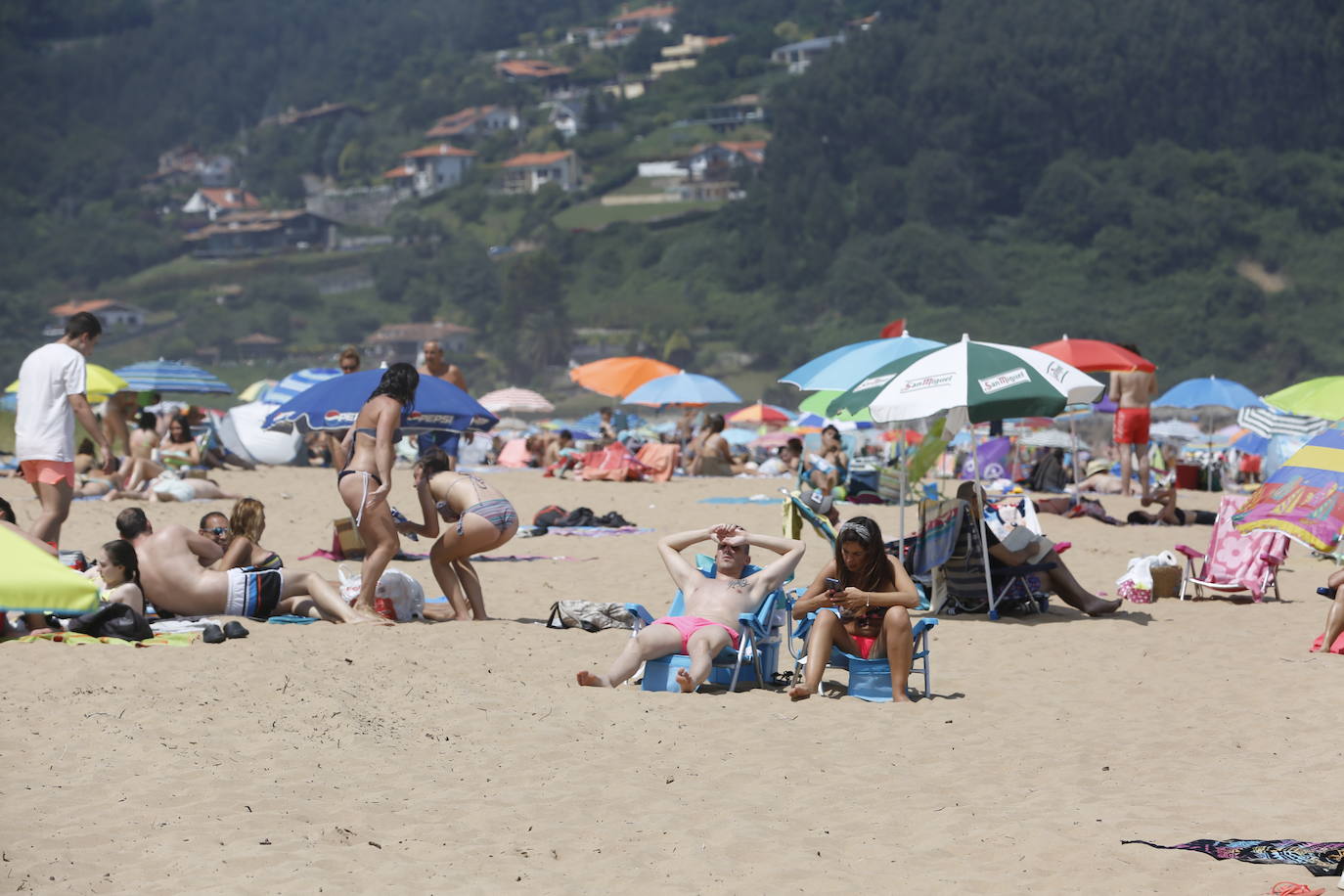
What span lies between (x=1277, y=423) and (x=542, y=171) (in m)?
91.3

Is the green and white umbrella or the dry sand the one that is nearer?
the dry sand

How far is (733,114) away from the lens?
106375mm

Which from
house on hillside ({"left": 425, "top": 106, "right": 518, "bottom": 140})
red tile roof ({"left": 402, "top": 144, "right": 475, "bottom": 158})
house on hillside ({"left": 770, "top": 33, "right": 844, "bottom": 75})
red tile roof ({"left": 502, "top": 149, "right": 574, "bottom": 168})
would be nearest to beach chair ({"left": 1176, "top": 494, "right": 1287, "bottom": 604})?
red tile roof ({"left": 502, "top": 149, "right": 574, "bottom": 168})

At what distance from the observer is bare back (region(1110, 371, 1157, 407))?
11586 millimetres

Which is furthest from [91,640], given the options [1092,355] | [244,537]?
[1092,355]

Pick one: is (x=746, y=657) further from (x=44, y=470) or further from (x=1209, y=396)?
(x=1209, y=396)

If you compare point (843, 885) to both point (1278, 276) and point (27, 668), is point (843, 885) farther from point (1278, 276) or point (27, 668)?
point (1278, 276)

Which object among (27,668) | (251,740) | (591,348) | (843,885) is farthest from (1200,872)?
(591,348)

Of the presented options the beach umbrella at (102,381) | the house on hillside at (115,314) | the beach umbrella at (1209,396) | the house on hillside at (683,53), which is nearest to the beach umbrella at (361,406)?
the beach umbrella at (102,381)

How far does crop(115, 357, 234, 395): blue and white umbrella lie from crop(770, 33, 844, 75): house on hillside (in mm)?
99236

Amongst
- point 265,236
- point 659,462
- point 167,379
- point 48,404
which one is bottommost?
point 265,236

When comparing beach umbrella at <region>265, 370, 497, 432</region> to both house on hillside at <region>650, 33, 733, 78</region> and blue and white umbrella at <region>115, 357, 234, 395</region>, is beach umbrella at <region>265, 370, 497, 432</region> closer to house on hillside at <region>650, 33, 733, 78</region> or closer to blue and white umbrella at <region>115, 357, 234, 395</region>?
blue and white umbrella at <region>115, 357, 234, 395</region>

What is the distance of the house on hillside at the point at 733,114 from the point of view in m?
105

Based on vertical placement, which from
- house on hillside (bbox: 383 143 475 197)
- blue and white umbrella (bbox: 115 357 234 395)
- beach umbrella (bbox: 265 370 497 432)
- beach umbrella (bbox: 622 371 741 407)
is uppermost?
beach umbrella (bbox: 265 370 497 432)
